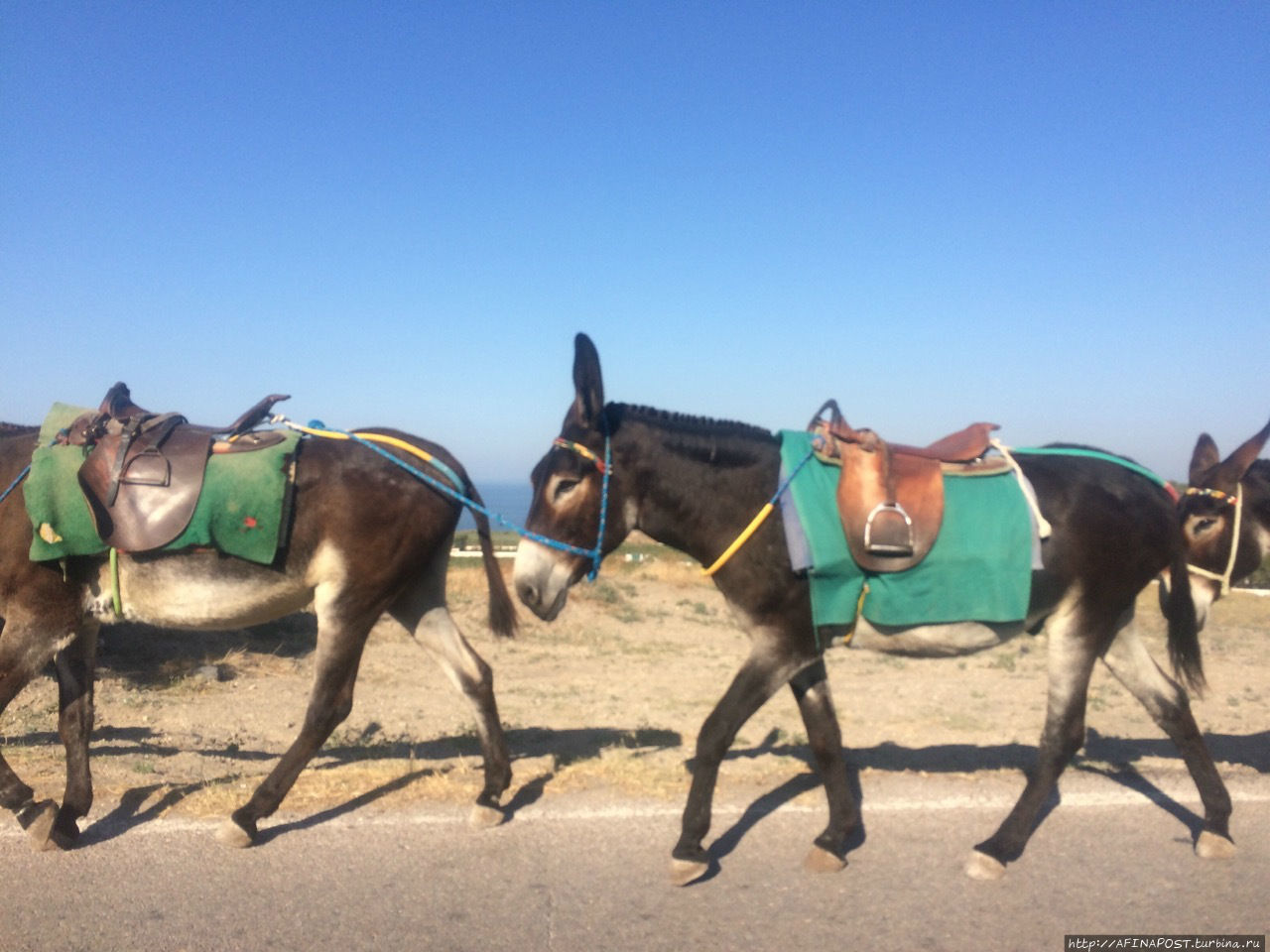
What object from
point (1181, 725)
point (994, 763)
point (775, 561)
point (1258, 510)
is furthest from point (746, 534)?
point (1258, 510)

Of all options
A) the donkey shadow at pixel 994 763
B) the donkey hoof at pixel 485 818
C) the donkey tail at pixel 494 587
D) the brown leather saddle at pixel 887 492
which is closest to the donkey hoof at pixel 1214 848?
the donkey shadow at pixel 994 763

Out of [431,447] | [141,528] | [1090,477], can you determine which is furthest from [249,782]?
[1090,477]

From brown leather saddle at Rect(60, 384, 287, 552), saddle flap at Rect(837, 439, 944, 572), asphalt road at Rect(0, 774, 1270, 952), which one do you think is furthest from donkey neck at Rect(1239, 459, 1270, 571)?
brown leather saddle at Rect(60, 384, 287, 552)

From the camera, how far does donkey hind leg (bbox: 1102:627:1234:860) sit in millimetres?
4230

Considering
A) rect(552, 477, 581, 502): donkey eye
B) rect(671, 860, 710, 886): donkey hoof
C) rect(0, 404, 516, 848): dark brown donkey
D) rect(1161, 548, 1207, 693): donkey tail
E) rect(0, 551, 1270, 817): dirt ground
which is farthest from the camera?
rect(0, 551, 1270, 817): dirt ground

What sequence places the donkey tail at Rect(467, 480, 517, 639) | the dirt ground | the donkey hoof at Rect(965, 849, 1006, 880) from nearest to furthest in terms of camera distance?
1. the donkey hoof at Rect(965, 849, 1006, 880)
2. the dirt ground
3. the donkey tail at Rect(467, 480, 517, 639)

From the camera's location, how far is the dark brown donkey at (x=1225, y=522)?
197 inches

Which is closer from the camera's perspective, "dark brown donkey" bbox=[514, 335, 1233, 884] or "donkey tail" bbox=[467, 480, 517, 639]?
"dark brown donkey" bbox=[514, 335, 1233, 884]

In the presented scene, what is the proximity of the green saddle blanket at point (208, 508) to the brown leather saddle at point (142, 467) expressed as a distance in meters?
0.05

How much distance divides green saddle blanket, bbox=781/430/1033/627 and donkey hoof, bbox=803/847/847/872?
38.9 inches

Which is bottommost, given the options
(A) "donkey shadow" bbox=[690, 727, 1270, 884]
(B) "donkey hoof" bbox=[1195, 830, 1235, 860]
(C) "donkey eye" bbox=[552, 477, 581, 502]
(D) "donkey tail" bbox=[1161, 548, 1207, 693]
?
(A) "donkey shadow" bbox=[690, 727, 1270, 884]

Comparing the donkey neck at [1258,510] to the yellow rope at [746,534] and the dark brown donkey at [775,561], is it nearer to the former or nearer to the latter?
the dark brown donkey at [775,561]

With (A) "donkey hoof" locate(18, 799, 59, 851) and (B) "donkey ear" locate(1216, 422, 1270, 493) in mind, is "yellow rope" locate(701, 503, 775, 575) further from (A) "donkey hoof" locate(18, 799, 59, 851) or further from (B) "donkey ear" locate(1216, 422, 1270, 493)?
(A) "donkey hoof" locate(18, 799, 59, 851)

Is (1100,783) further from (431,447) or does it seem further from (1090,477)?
(431,447)
